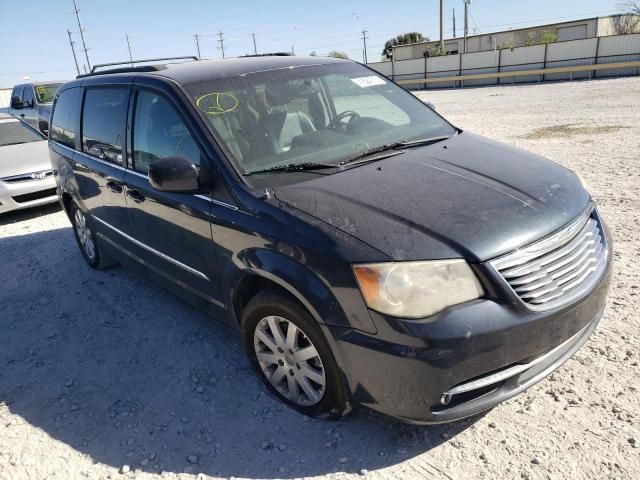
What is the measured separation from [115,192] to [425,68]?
32.8m

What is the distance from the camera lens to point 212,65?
3461mm

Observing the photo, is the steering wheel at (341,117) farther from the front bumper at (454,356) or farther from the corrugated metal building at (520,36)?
the corrugated metal building at (520,36)

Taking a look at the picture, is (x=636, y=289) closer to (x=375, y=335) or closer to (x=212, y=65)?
(x=375, y=335)

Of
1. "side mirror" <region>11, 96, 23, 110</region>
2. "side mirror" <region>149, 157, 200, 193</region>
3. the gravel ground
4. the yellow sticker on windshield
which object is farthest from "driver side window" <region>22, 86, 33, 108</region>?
"side mirror" <region>149, 157, 200, 193</region>

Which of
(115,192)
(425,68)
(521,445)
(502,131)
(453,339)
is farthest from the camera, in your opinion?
(425,68)

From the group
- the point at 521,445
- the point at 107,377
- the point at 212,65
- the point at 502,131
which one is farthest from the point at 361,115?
the point at 502,131

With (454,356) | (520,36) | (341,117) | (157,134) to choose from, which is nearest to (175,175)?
(157,134)

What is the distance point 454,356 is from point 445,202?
745 mm

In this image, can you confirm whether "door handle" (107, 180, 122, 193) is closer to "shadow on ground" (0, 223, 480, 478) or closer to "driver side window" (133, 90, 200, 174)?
"driver side window" (133, 90, 200, 174)

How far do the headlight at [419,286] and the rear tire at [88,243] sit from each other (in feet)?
11.4

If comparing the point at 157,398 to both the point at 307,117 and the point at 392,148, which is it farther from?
the point at 392,148

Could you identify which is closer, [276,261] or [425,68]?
[276,261]

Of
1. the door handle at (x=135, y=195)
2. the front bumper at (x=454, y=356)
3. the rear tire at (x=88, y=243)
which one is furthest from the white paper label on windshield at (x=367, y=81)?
the rear tire at (x=88, y=243)

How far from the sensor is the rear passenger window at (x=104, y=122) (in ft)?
12.0
